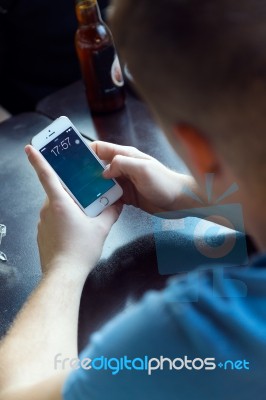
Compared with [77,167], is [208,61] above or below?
above

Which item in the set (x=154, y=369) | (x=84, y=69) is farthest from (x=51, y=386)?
(x=84, y=69)

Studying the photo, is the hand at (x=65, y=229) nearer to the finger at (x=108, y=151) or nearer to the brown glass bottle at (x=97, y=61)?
the finger at (x=108, y=151)

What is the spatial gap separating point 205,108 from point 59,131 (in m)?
0.36

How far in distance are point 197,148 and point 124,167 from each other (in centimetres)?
29

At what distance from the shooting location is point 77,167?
74 cm

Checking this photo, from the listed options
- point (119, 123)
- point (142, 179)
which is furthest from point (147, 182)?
point (119, 123)

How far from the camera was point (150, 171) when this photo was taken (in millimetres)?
734

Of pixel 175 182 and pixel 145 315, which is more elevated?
pixel 145 315

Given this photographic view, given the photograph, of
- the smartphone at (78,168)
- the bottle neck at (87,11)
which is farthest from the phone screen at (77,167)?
the bottle neck at (87,11)

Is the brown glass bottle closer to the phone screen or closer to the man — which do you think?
the phone screen

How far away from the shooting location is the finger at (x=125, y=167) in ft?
2.39


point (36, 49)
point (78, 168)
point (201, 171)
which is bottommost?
point (36, 49)

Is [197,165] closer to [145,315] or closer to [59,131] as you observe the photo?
[145,315]

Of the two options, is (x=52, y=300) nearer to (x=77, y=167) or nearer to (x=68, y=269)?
(x=68, y=269)
